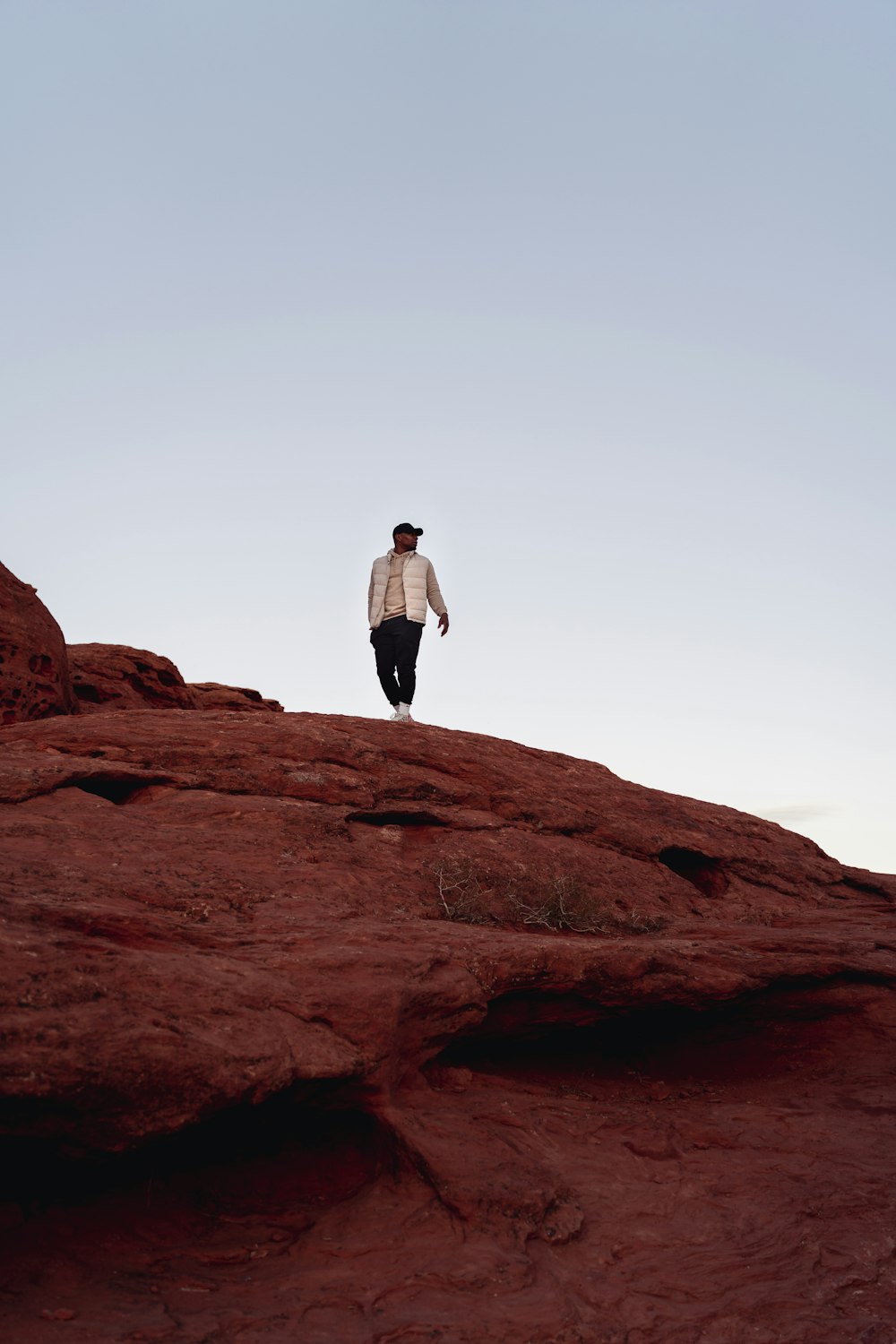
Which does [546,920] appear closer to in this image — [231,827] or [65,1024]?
[231,827]

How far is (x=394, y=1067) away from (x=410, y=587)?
7.61m

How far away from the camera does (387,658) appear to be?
44.0 feet

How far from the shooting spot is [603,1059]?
9008 mm

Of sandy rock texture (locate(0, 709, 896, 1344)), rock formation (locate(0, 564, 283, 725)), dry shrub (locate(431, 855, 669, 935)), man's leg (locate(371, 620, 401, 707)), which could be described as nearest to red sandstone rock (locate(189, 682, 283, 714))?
rock formation (locate(0, 564, 283, 725))

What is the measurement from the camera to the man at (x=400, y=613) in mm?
13352

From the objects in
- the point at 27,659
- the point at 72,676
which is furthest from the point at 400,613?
the point at 72,676

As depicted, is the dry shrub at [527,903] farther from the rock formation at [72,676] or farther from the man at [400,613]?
the rock formation at [72,676]

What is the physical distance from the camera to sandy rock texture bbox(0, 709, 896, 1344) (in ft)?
18.0

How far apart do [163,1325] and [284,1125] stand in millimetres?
1812

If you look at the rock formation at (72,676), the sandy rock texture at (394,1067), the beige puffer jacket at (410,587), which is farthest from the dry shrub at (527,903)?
the rock formation at (72,676)

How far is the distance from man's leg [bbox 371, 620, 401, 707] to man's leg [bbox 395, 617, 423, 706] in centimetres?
7

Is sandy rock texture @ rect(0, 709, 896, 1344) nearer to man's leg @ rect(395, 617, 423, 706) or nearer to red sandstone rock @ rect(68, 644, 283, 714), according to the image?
man's leg @ rect(395, 617, 423, 706)

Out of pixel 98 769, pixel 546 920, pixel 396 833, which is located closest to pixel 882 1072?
pixel 546 920

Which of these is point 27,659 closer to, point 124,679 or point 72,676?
point 72,676
